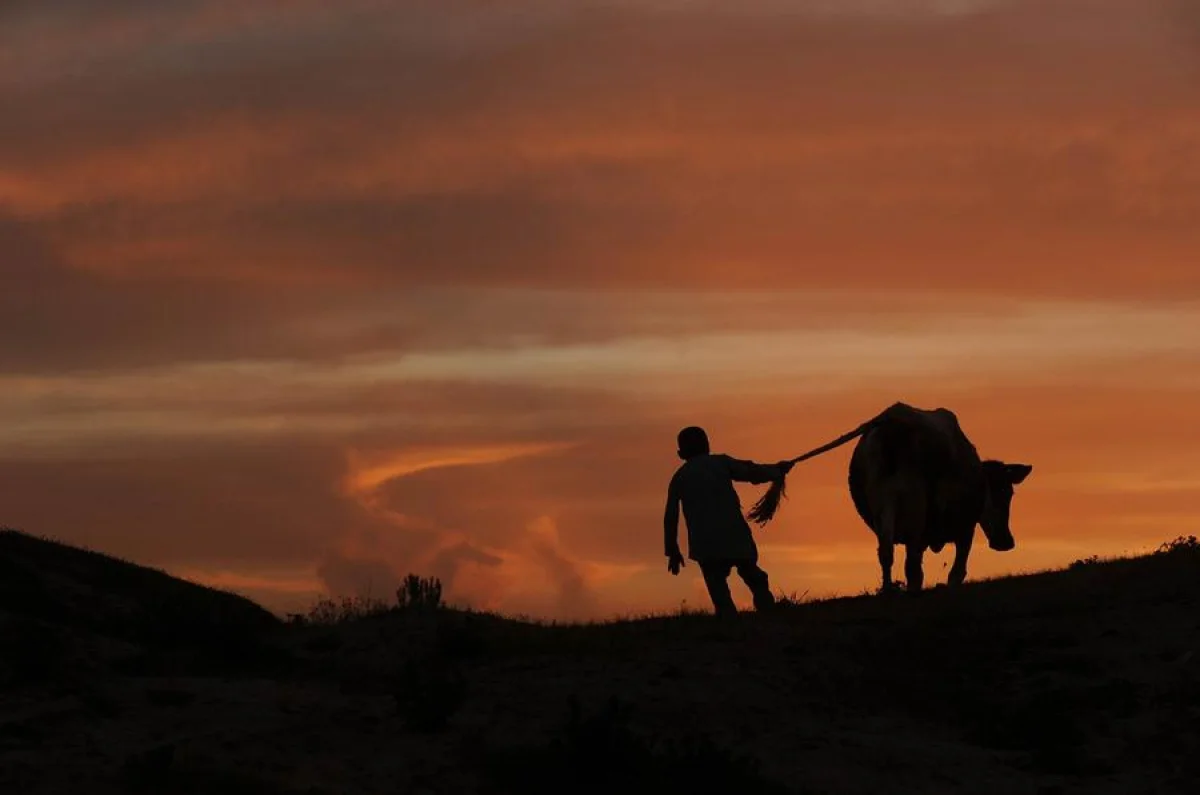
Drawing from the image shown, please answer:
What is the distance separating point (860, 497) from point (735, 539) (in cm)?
534

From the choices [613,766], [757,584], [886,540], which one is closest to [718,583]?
[757,584]

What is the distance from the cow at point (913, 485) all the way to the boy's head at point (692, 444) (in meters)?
3.86

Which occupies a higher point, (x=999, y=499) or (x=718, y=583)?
(x=999, y=499)

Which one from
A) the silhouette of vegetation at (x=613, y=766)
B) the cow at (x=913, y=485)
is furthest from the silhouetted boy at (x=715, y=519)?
the silhouette of vegetation at (x=613, y=766)

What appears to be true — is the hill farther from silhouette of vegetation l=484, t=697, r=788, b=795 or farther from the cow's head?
the cow's head

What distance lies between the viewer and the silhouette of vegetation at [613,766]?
45.9 feet

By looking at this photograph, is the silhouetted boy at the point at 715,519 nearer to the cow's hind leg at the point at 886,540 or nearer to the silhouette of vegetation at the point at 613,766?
the cow's hind leg at the point at 886,540

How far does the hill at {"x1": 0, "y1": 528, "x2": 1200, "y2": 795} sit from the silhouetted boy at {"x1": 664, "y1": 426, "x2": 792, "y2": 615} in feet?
3.84

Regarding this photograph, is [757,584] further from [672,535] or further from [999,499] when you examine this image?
[999,499]

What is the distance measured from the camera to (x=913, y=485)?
25.1m

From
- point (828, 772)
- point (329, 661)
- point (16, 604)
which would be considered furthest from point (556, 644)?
point (16, 604)

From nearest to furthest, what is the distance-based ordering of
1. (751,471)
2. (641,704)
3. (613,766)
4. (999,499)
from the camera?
(613,766) → (641,704) → (751,471) → (999,499)

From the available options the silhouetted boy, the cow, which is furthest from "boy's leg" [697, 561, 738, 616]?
the cow

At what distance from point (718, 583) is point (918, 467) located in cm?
474
